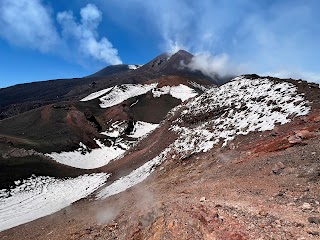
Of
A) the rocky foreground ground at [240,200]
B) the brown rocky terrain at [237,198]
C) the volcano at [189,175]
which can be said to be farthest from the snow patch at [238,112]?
→ the rocky foreground ground at [240,200]

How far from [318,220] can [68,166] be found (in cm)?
3538

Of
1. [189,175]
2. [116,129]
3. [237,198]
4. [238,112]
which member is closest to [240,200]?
[237,198]

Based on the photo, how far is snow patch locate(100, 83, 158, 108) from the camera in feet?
289

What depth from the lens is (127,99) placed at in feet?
289

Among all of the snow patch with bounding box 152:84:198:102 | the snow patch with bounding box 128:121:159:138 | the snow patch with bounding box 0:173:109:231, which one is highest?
the snow patch with bounding box 152:84:198:102

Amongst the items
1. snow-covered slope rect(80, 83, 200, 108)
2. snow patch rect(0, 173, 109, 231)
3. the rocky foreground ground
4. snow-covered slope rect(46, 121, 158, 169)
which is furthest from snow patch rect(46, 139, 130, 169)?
snow-covered slope rect(80, 83, 200, 108)

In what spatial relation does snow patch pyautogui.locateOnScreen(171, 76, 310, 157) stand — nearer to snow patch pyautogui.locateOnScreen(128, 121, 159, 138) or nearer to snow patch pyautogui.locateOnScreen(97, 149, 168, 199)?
snow patch pyautogui.locateOnScreen(97, 149, 168, 199)

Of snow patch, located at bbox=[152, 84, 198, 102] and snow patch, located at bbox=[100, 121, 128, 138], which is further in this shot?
snow patch, located at bbox=[152, 84, 198, 102]

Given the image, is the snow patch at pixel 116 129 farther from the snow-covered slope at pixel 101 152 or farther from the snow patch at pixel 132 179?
the snow patch at pixel 132 179

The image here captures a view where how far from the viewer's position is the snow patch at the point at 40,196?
25800 millimetres

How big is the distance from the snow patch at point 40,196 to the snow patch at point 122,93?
51.3m

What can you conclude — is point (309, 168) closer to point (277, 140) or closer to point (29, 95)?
point (277, 140)

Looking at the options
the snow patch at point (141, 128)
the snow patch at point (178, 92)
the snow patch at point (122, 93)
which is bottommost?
the snow patch at point (141, 128)

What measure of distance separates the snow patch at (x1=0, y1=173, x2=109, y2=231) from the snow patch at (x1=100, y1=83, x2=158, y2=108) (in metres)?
51.3
